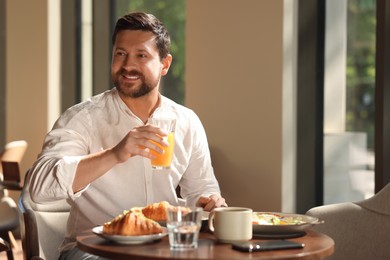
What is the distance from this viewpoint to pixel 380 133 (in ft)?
12.2

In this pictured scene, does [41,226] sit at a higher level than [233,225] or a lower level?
lower

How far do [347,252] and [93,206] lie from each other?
91 centimetres

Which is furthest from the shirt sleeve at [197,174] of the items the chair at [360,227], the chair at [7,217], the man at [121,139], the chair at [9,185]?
the chair at [7,217]

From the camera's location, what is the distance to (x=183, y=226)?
2010 millimetres

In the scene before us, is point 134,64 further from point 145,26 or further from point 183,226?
point 183,226

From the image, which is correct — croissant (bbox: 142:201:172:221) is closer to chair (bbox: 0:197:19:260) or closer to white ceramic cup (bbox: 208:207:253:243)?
white ceramic cup (bbox: 208:207:253:243)

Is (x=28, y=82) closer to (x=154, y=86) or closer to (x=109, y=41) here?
(x=109, y=41)

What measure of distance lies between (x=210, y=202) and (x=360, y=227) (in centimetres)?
57

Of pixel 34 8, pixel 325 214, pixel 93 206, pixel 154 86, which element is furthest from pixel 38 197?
pixel 34 8

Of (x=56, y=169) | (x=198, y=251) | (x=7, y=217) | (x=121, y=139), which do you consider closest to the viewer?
(x=198, y=251)

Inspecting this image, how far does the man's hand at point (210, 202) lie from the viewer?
105 inches

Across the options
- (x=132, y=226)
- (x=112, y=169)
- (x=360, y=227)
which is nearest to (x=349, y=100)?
(x=360, y=227)

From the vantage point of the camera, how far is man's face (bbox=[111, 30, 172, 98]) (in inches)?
111

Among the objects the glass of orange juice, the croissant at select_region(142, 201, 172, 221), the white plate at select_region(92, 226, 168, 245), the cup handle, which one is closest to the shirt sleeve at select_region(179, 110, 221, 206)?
the glass of orange juice
